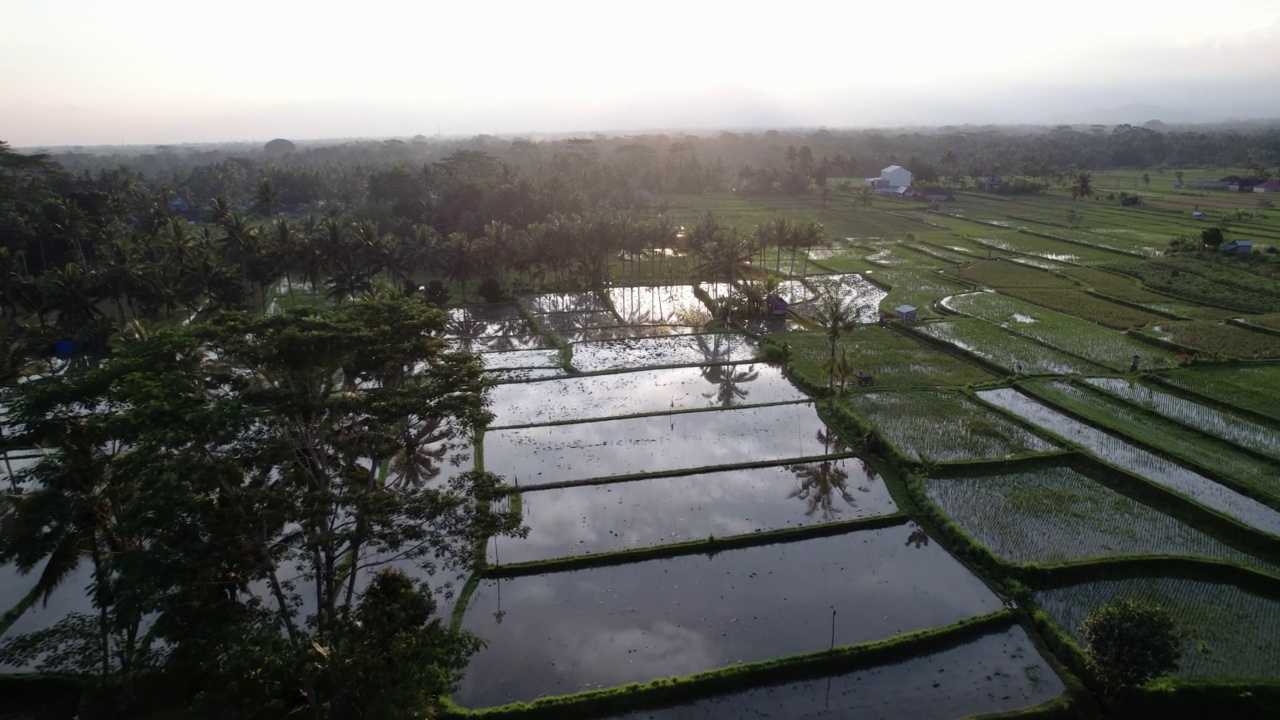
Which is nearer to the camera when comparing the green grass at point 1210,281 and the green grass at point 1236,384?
the green grass at point 1236,384

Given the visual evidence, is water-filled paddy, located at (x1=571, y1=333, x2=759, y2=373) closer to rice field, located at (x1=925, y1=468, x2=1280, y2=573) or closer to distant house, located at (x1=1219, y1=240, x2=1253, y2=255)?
rice field, located at (x1=925, y1=468, x2=1280, y2=573)

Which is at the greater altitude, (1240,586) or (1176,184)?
(1176,184)

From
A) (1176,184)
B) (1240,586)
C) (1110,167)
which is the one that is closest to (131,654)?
(1240,586)

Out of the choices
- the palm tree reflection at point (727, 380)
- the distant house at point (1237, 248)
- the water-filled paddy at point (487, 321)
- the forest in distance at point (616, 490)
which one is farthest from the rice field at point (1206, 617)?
the distant house at point (1237, 248)

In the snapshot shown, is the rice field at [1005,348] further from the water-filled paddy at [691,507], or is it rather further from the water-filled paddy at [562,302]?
Result: the water-filled paddy at [562,302]

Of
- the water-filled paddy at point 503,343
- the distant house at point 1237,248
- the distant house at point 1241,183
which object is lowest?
the water-filled paddy at point 503,343

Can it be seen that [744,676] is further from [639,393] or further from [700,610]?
[639,393]

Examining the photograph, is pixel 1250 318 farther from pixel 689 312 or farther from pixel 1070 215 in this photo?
pixel 1070 215
